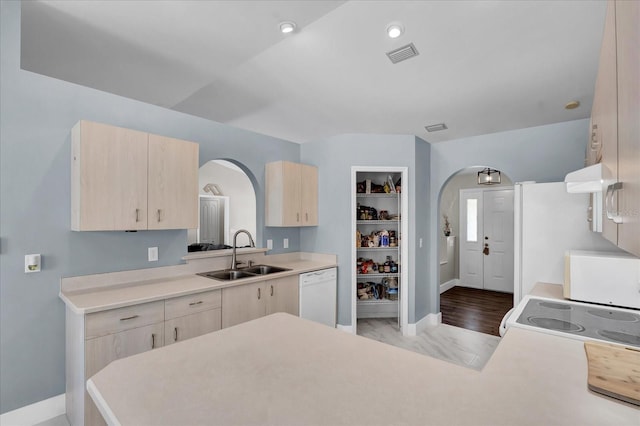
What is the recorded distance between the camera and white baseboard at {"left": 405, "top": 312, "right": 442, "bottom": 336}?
403 cm

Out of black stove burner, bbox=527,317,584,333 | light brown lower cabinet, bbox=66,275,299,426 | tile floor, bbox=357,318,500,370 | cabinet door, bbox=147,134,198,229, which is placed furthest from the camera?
tile floor, bbox=357,318,500,370

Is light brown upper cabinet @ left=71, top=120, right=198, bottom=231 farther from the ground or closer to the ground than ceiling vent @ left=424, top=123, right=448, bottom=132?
closer to the ground

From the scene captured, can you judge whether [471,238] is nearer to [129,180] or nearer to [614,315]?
[614,315]

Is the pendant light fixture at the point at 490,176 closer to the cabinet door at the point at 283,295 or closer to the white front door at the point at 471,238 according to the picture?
the white front door at the point at 471,238

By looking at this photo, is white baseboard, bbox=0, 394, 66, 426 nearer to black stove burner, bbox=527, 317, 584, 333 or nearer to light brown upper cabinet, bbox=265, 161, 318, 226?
light brown upper cabinet, bbox=265, 161, 318, 226

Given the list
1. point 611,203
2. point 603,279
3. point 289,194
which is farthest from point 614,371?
point 289,194

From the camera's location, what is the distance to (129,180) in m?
2.34

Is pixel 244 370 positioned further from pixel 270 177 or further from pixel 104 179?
pixel 270 177

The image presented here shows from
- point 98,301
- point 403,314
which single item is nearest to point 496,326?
point 403,314

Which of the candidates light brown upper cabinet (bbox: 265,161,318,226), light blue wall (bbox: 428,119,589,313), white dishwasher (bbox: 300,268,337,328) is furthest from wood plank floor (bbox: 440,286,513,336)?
light brown upper cabinet (bbox: 265,161,318,226)

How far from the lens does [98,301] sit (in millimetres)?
2062

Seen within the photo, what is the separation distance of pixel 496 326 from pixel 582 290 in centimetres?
247

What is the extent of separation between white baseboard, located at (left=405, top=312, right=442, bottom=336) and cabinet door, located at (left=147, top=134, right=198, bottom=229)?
2.96 metres

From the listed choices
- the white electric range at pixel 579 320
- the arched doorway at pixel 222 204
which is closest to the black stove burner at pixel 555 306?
the white electric range at pixel 579 320
